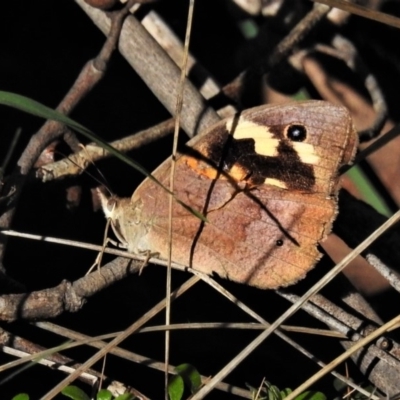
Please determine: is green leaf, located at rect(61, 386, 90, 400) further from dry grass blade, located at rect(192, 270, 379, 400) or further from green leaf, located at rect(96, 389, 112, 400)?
dry grass blade, located at rect(192, 270, 379, 400)

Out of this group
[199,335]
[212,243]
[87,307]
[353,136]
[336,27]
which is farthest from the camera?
[336,27]

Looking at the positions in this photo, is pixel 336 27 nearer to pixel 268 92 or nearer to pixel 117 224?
pixel 268 92

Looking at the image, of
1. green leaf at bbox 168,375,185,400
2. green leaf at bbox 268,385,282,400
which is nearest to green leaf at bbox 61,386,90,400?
green leaf at bbox 168,375,185,400

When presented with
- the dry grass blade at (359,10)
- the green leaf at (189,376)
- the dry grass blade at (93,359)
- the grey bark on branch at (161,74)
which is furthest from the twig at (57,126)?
the dry grass blade at (359,10)

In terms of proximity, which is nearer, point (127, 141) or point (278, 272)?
point (278, 272)

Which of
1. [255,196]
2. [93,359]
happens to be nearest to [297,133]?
[255,196]

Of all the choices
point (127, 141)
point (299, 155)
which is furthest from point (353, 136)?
point (127, 141)
